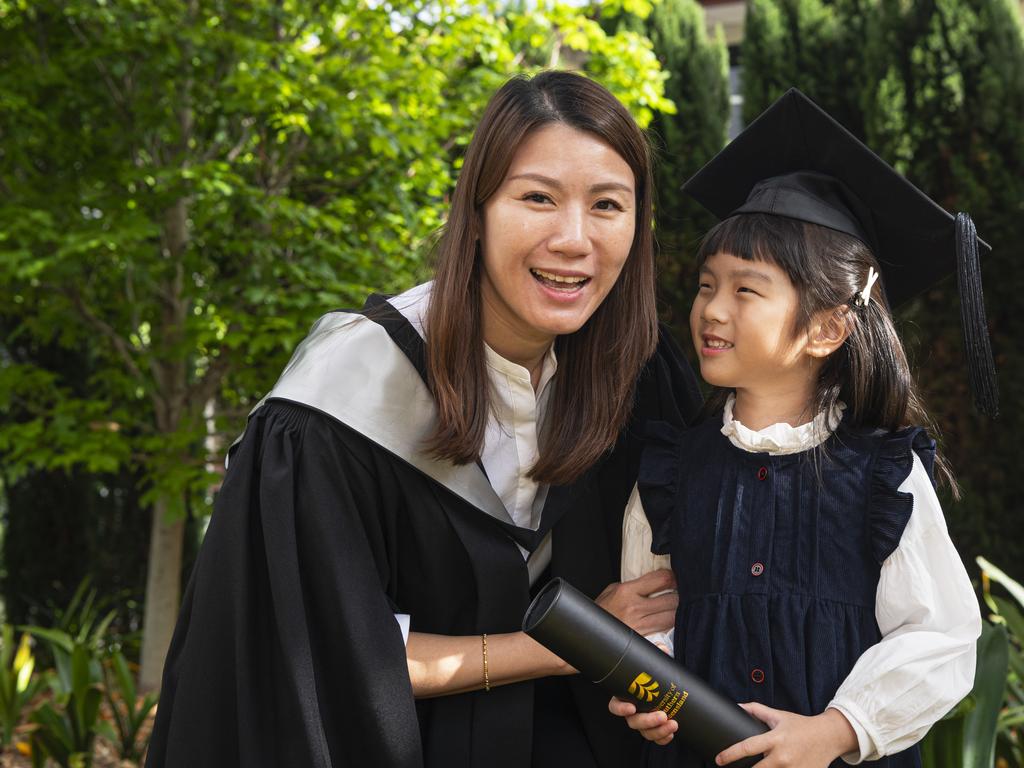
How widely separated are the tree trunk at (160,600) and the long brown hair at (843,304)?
4.23 m

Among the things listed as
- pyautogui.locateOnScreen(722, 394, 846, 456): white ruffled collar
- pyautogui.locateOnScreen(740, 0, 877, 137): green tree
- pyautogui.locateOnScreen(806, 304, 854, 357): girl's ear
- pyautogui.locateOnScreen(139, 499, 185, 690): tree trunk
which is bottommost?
pyautogui.locateOnScreen(139, 499, 185, 690): tree trunk

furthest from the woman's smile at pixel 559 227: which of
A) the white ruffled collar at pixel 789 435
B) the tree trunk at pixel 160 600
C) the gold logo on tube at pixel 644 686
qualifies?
the tree trunk at pixel 160 600

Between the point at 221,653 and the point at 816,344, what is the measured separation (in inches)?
46.5

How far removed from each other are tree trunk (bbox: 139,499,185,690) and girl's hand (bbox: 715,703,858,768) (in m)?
4.31

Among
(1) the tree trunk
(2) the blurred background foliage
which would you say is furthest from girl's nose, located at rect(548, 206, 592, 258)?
(1) the tree trunk

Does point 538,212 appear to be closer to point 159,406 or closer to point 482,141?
point 482,141

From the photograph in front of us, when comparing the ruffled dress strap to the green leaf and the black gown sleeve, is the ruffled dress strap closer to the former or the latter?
the black gown sleeve

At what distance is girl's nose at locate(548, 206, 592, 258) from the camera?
1.93 meters

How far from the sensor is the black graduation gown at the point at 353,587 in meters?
1.76

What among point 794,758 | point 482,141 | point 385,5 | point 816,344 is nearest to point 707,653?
point 794,758

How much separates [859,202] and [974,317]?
1.00 ft

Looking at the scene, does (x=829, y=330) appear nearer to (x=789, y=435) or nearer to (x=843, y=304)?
(x=843, y=304)

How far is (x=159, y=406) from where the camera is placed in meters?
5.05

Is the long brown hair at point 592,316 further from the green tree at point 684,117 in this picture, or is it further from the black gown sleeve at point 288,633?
the green tree at point 684,117
